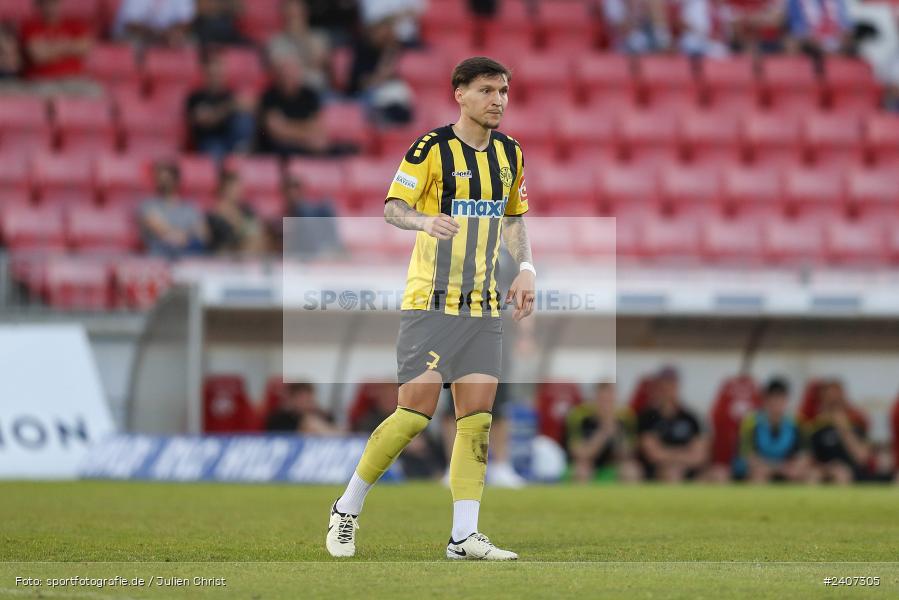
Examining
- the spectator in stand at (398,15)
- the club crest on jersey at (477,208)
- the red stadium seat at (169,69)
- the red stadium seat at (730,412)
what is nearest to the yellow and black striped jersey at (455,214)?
the club crest on jersey at (477,208)

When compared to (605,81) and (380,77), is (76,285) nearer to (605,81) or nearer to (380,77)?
(380,77)

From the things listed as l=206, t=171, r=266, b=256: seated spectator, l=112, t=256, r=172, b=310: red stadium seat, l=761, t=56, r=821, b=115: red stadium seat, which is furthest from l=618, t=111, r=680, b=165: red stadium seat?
l=112, t=256, r=172, b=310: red stadium seat

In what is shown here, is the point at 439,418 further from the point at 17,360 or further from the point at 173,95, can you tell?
the point at 173,95

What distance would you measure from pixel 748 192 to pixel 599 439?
4991 millimetres

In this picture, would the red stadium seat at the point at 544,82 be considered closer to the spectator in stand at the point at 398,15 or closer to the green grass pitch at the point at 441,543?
the spectator in stand at the point at 398,15

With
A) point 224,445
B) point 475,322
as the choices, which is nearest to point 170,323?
point 224,445

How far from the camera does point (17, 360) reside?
13.5 meters

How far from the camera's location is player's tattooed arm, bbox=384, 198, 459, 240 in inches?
237

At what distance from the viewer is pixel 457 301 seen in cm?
637

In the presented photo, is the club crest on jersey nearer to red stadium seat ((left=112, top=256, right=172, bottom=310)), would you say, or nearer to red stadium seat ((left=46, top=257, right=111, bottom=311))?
red stadium seat ((left=112, top=256, right=172, bottom=310))

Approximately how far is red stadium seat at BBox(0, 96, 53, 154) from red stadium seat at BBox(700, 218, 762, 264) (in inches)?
292

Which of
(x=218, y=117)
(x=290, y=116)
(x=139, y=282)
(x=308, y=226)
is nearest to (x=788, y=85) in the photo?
(x=290, y=116)

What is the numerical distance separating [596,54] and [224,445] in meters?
8.37

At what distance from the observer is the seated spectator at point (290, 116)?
16938 millimetres
